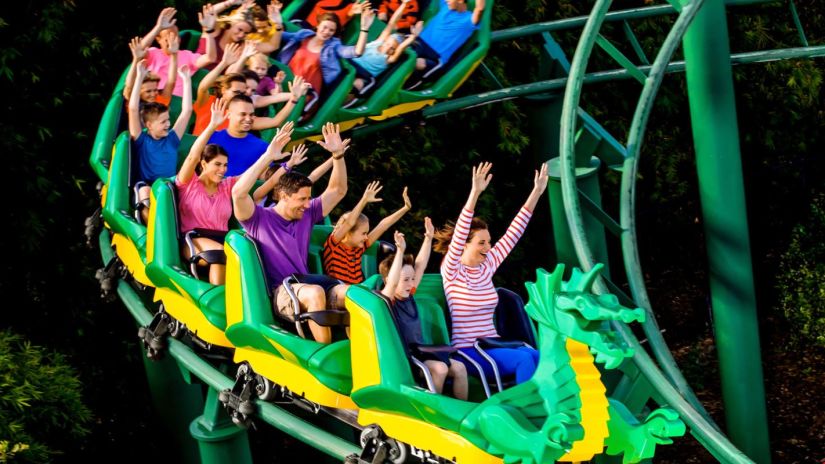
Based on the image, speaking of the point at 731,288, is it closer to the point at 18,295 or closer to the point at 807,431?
the point at 807,431

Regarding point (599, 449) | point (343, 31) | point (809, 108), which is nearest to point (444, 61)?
point (343, 31)

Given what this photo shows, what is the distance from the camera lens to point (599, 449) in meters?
3.63

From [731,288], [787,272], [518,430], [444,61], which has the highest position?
[444,61]

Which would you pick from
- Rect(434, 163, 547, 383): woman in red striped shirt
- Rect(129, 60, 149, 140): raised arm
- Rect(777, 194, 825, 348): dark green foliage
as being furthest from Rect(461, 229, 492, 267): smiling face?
Rect(777, 194, 825, 348): dark green foliage

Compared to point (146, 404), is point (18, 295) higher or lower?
higher

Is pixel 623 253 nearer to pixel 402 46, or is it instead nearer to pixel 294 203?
pixel 294 203

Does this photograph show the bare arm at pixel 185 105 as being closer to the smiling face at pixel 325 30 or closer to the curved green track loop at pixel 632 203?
the smiling face at pixel 325 30

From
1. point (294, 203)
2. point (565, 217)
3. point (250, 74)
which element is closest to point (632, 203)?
point (565, 217)

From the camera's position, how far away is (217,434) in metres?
5.38

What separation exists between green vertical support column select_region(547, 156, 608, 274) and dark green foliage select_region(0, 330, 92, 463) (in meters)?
2.33

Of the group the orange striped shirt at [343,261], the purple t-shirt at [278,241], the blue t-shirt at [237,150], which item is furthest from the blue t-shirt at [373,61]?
the purple t-shirt at [278,241]

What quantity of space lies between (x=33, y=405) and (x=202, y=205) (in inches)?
37.7

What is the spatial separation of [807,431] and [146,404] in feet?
14.2

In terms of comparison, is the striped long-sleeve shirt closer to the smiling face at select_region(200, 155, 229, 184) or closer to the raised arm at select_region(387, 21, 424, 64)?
the smiling face at select_region(200, 155, 229, 184)
